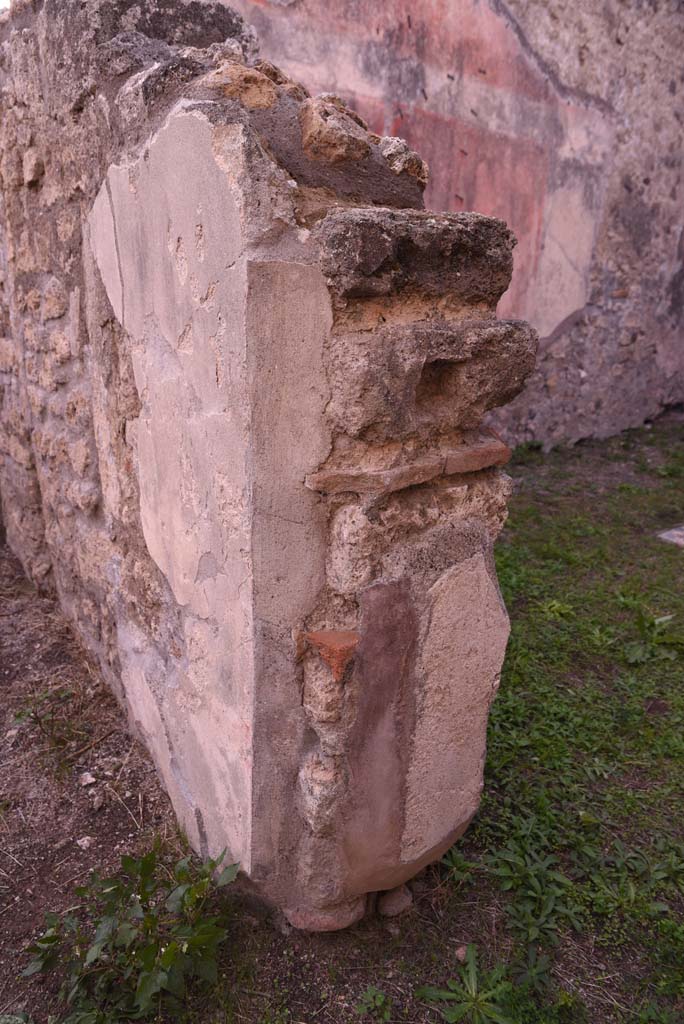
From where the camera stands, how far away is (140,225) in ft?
4.90

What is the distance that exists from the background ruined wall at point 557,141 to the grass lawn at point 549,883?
2.98 meters

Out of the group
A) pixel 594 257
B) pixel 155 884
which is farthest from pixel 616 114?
pixel 155 884

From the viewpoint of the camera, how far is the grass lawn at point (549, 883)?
4.87 feet

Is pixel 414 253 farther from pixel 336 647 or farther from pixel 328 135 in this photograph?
pixel 336 647

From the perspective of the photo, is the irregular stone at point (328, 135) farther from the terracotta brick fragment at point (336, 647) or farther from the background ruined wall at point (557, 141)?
the background ruined wall at point (557, 141)

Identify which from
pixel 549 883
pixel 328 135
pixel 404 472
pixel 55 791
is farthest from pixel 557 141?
pixel 55 791

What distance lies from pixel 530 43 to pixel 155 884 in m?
5.51

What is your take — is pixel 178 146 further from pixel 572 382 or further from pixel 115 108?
pixel 572 382

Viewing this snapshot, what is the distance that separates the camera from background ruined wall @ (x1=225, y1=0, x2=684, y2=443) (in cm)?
432

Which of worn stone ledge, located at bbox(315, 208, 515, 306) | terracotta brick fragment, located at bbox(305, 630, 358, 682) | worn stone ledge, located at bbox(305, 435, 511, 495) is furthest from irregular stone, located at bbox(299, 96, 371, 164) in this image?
terracotta brick fragment, located at bbox(305, 630, 358, 682)

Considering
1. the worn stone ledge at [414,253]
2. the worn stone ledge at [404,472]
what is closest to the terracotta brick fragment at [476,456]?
the worn stone ledge at [404,472]

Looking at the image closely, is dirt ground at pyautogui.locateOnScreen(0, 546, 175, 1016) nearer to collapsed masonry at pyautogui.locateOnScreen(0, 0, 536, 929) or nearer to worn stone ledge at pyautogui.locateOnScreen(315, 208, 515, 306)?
collapsed masonry at pyautogui.locateOnScreen(0, 0, 536, 929)

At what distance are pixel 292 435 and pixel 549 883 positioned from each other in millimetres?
1330

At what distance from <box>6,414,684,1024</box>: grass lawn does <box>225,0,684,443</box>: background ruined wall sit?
9.79 feet
